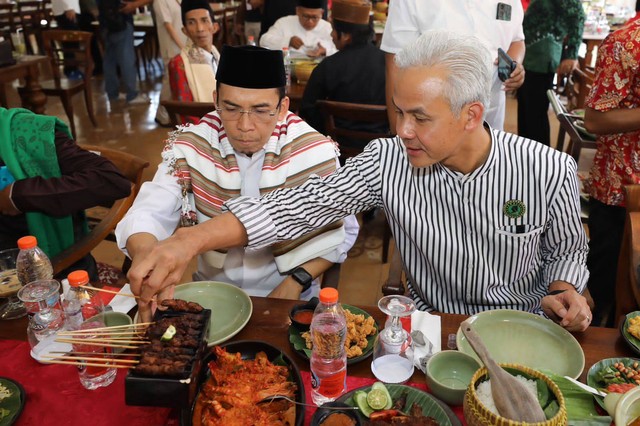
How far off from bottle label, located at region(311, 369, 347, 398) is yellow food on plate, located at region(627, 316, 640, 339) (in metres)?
0.78

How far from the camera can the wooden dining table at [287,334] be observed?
1.35 meters

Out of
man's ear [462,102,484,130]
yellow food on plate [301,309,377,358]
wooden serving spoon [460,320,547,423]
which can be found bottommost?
yellow food on plate [301,309,377,358]

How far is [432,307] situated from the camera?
1.89m

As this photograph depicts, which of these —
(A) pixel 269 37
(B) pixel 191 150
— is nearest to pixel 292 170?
(B) pixel 191 150

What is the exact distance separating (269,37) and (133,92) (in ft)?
9.98

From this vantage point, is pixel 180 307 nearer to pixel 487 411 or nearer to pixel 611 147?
pixel 487 411

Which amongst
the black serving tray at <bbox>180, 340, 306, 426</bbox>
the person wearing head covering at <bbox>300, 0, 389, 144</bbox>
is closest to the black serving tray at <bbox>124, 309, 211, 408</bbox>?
the black serving tray at <bbox>180, 340, 306, 426</bbox>

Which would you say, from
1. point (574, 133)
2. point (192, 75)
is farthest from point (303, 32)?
point (574, 133)

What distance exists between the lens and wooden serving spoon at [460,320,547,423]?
0.98 metres

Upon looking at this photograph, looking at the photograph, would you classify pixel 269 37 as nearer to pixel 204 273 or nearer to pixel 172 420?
pixel 204 273

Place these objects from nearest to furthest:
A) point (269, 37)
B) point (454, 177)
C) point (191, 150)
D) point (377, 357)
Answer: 1. point (377, 357)
2. point (454, 177)
3. point (191, 150)
4. point (269, 37)

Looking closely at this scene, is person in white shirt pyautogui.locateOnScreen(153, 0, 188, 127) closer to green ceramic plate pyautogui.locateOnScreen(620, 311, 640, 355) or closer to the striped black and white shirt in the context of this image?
the striped black and white shirt

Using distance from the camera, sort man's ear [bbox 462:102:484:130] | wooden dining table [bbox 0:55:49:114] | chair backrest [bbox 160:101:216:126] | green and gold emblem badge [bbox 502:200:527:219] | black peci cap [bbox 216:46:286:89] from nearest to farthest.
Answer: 1. man's ear [bbox 462:102:484:130]
2. green and gold emblem badge [bbox 502:200:527:219]
3. black peci cap [bbox 216:46:286:89]
4. chair backrest [bbox 160:101:216:126]
5. wooden dining table [bbox 0:55:49:114]

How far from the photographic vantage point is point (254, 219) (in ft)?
5.53
